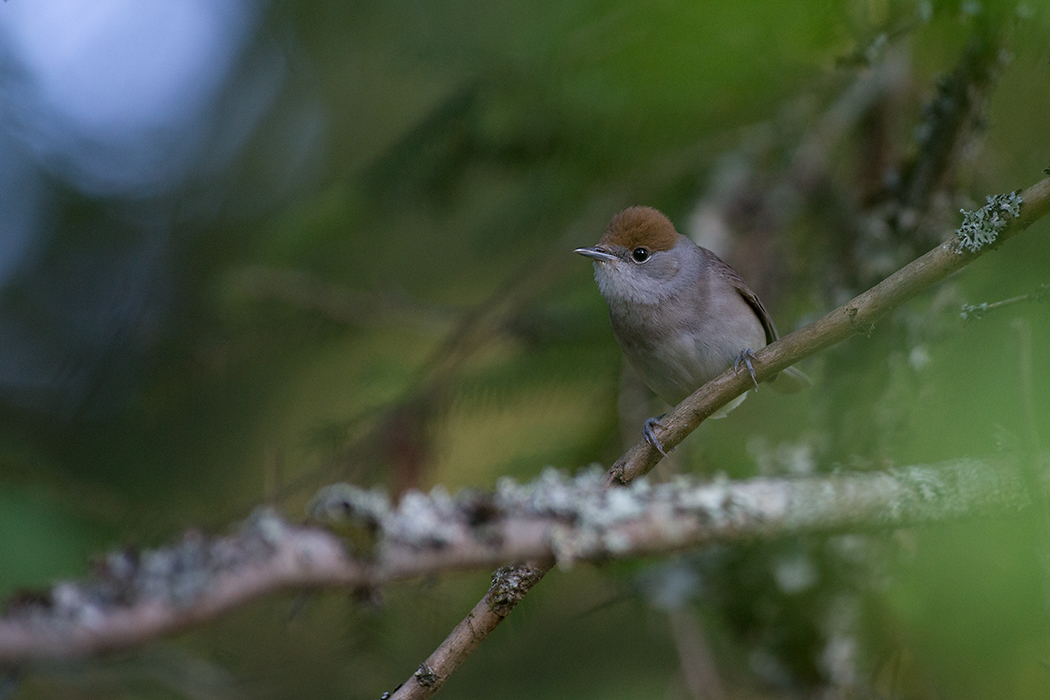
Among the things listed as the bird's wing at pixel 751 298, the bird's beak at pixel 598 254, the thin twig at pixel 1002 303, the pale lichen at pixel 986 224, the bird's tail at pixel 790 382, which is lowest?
the thin twig at pixel 1002 303

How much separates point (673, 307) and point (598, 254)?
1.14 ft

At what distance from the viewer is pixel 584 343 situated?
3316 millimetres

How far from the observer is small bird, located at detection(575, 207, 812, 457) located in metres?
2.95

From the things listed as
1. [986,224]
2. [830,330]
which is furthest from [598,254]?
[986,224]

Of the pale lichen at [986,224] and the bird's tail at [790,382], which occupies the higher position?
the bird's tail at [790,382]

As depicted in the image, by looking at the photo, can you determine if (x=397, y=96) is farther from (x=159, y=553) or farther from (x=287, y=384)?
(x=159, y=553)

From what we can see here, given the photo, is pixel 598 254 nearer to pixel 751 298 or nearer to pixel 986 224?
pixel 751 298

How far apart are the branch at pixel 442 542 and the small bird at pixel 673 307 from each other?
1.37m

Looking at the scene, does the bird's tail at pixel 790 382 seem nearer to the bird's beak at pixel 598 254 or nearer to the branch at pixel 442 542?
the bird's beak at pixel 598 254

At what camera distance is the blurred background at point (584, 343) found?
156 cm

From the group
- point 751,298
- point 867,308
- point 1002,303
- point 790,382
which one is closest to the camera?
point 1002,303

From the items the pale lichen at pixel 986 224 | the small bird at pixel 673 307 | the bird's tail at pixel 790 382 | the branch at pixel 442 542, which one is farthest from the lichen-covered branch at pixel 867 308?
the bird's tail at pixel 790 382

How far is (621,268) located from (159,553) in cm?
209

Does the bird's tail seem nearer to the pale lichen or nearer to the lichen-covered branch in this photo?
the lichen-covered branch
